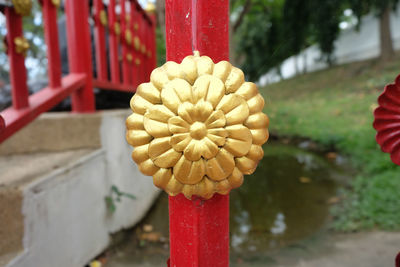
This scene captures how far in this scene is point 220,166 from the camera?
46cm

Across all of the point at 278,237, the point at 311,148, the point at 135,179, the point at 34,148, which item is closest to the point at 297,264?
the point at 278,237

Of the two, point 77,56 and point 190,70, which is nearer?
point 190,70

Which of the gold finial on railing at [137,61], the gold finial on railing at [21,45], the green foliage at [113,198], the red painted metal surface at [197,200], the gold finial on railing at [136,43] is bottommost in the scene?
the green foliage at [113,198]

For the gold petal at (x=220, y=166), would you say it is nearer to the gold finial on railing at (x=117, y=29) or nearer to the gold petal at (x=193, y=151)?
the gold petal at (x=193, y=151)

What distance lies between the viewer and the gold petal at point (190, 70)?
0.47 metres

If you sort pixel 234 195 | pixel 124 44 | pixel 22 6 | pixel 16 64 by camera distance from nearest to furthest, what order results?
pixel 22 6
pixel 16 64
pixel 124 44
pixel 234 195

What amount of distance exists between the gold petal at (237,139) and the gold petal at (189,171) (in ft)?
0.17

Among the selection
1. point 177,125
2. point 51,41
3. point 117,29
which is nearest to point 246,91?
point 177,125

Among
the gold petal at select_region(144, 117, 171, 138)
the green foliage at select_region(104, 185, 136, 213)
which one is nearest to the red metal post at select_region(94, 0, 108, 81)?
the green foliage at select_region(104, 185, 136, 213)

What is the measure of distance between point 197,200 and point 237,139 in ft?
0.45

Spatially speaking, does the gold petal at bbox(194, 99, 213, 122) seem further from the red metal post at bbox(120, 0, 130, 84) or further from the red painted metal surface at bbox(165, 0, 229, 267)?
the red metal post at bbox(120, 0, 130, 84)

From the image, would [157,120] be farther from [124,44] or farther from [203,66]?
[124,44]

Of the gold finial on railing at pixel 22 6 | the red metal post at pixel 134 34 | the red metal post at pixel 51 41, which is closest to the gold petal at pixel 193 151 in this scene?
the gold finial on railing at pixel 22 6

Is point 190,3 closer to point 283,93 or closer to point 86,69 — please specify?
point 86,69
